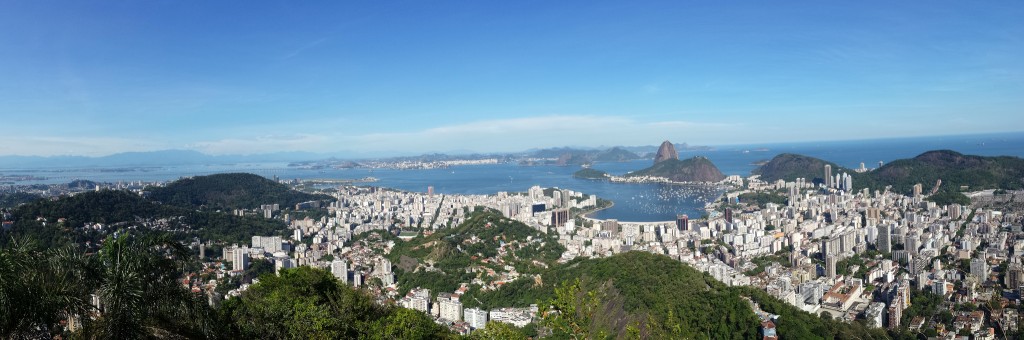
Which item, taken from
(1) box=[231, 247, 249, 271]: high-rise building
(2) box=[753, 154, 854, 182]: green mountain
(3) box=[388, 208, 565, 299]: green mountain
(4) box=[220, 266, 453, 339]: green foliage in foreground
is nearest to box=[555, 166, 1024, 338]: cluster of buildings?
(3) box=[388, 208, 565, 299]: green mountain

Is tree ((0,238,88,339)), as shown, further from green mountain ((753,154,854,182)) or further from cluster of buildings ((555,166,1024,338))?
green mountain ((753,154,854,182))

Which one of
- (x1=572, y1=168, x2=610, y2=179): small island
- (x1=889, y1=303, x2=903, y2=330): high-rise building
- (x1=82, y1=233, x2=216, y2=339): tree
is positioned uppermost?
(x1=82, y1=233, x2=216, y2=339): tree

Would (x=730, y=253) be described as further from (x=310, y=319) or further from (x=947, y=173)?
(x=947, y=173)

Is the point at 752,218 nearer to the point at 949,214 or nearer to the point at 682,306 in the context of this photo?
the point at 949,214

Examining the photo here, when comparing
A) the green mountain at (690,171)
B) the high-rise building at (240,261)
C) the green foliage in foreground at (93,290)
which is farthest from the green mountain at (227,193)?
the green mountain at (690,171)

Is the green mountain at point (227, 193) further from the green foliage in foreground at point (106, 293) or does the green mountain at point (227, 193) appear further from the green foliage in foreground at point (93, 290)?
the green foliage in foreground at point (93, 290)

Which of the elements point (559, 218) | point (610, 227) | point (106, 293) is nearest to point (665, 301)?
point (106, 293)

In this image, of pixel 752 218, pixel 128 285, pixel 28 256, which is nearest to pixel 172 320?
pixel 128 285
